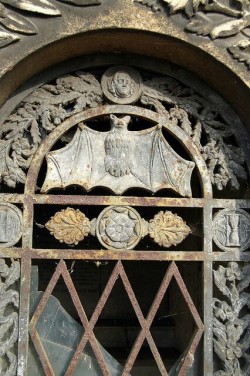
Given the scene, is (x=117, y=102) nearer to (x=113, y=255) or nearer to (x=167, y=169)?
(x=167, y=169)

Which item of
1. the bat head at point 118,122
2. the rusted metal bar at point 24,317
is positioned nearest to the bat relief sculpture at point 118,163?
the bat head at point 118,122

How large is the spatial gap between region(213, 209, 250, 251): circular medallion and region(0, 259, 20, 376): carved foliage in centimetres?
103

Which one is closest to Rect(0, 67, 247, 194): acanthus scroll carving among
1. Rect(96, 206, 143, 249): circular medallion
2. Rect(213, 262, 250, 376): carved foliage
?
Rect(96, 206, 143, 249): circular medallion

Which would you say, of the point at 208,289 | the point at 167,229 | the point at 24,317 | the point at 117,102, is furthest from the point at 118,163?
the point at 24,317

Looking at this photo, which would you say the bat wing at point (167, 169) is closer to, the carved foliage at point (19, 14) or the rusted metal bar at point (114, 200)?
the rusted metal bar at point (114, 200)

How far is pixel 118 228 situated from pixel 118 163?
33 centimetres

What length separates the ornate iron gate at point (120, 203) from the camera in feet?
9.61

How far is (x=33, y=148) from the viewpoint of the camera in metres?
2.99

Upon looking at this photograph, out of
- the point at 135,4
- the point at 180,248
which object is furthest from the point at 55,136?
the point at 180,248

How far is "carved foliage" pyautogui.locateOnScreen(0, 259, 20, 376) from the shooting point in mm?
2855

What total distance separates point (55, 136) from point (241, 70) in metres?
0.98

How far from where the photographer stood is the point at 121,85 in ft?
10.1

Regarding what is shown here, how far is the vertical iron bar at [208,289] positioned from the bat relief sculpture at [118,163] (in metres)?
0.17

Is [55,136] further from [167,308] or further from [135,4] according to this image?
[167,308]
